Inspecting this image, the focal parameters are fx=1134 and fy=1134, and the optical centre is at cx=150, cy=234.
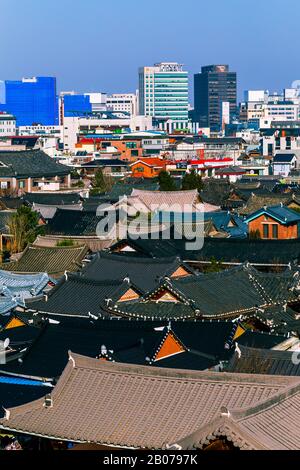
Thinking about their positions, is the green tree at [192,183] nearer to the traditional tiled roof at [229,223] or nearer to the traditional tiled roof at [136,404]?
the traditional tiled roof at [229,223]

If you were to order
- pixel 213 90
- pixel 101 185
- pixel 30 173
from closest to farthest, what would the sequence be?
pixel 30 173
pixel 101 185
pixel 213 90

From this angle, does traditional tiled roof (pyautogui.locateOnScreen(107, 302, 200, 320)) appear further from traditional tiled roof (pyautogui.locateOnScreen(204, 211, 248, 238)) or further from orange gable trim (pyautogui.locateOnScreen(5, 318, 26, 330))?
traditional tiled roof (pyautogui.locateOnScreen(204, 211, 248, 238))

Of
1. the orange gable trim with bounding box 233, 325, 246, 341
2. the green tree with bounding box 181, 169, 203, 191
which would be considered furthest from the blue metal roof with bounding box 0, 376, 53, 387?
the green tree with bounding box 181, 169, 203, 191

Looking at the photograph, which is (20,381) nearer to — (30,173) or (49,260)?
(49,260)

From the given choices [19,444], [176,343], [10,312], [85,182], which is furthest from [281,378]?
[85,182]

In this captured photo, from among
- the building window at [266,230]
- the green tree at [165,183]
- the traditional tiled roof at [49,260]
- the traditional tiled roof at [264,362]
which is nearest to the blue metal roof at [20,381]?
the traditional tiled roof at [264,362]

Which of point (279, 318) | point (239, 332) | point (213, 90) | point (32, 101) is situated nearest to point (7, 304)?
point (279, 318)
